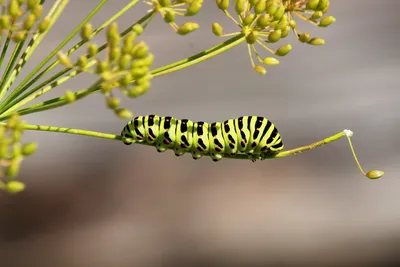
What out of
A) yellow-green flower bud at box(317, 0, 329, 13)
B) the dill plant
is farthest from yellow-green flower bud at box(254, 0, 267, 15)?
yellow-green flower bud at box(317, 0, 329, 13)

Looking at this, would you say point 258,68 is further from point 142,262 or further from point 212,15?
point 142,262

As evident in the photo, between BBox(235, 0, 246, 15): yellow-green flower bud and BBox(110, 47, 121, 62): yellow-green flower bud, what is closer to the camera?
BBox(110, 47, 121, 62): yellow-green flower bud

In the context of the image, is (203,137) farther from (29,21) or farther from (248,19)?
(29,21)

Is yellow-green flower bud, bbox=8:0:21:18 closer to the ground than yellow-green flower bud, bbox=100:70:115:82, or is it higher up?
higher up

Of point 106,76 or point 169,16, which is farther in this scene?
point 169,16

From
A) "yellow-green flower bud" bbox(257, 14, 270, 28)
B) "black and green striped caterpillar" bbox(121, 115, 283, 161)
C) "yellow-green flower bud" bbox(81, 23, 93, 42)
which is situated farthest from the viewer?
"black and green striped caterpillar" bbox(121, 115, 283, 161)

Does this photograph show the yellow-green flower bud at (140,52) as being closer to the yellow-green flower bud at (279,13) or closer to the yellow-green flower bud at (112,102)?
the yellow-green flower bud at (112,102)

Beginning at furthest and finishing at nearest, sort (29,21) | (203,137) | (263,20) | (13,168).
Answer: (203,137)
(263,20)
(29,21)
(13,168)

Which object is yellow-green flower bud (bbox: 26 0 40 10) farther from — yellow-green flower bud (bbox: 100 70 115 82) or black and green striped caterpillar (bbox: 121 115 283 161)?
black and green striped caterpillar (bbox: 121 115 283 161)

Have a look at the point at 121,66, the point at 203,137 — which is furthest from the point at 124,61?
the point at 203,137

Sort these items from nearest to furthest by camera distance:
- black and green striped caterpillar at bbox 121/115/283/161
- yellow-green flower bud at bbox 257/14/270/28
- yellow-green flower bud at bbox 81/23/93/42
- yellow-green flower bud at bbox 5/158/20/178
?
yellow-green flower bud at bbox 5/158/20/178
yellow-green flower bud at bbox 81/23/93/42
yellow-green flower bud at bbox 257/14/270/28
black and green striped caterpillar at bbox 121/115/283/161
